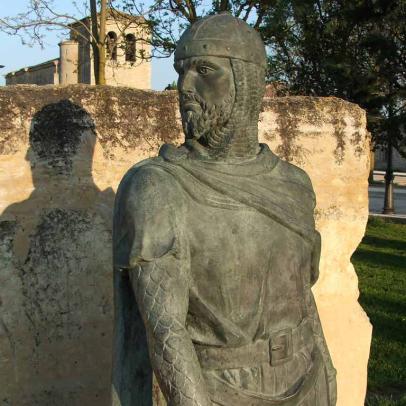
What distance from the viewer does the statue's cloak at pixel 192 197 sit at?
2.00 metres

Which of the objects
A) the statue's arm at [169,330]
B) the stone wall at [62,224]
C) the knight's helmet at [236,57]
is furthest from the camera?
the stone wall at [62,224]

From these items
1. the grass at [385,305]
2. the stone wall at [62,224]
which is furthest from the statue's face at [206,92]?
the grass at [385,305]

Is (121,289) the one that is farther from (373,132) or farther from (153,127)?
(373,132)

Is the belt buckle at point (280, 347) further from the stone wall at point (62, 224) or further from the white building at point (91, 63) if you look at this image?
the white building at point (91, 63)

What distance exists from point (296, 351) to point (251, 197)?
0.52 metres

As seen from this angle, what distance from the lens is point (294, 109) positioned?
4.29 meters

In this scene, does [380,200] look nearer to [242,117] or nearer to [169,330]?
[242,117]

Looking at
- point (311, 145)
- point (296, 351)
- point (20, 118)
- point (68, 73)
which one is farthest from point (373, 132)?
point (68, 73)

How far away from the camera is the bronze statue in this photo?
74.2 inches

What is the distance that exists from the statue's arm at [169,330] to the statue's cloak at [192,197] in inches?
4.1

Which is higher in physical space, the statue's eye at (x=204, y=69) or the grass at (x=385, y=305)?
the statue's eye at (x=204, y=69)

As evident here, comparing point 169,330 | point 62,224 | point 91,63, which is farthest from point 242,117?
point 91,63

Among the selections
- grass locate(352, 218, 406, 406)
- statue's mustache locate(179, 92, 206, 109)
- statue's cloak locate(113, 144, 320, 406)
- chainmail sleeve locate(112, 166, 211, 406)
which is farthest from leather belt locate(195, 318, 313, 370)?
grass locate(352, 218, 406, 406)

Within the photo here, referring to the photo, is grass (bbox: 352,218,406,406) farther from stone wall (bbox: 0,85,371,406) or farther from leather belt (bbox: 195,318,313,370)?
leather belt (bbox: 195,318,313,370)
